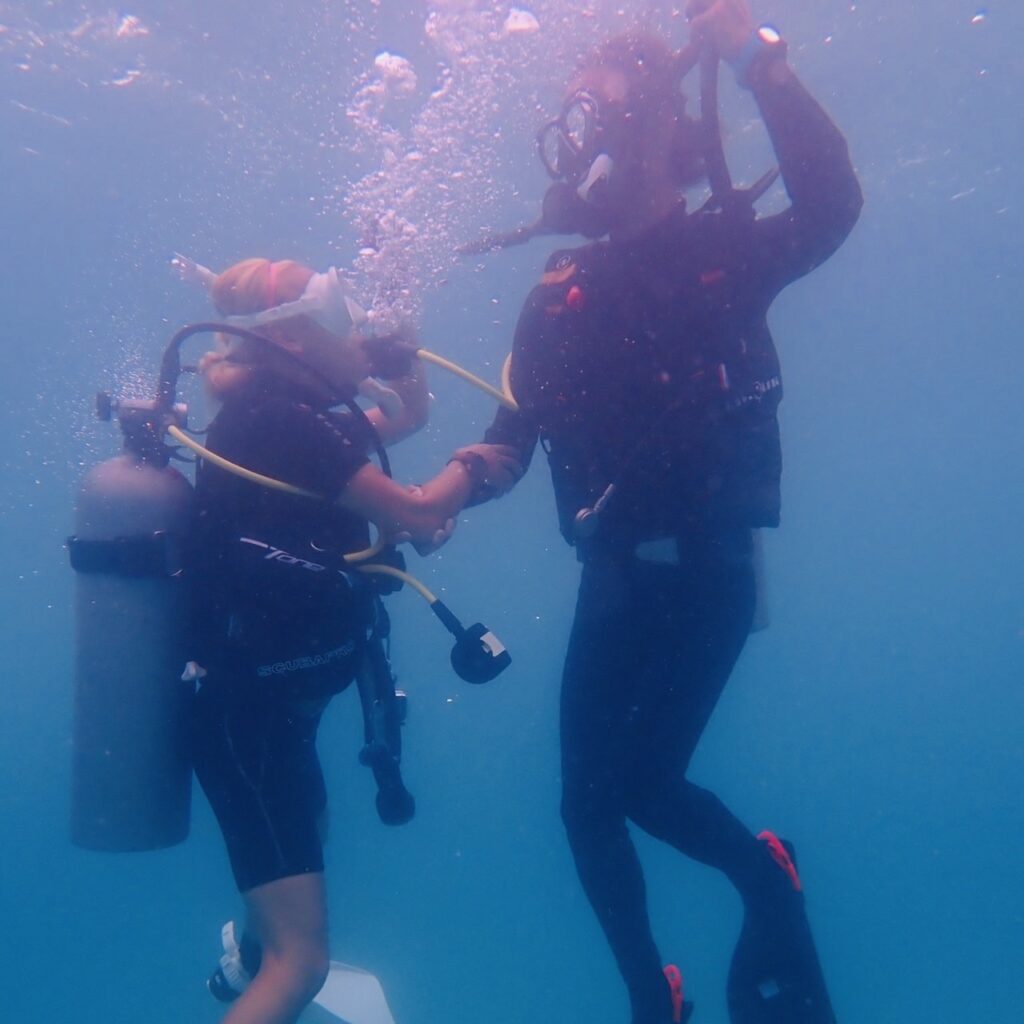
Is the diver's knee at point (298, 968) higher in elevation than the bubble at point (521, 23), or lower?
lower

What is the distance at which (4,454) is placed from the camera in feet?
80.2

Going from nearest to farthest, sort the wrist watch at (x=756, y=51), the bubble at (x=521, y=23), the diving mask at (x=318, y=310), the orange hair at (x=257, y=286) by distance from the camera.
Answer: the wrist watch at (x=756, y=51) < the diving mask at (x=318, y=310) < the orange hair at (x=257, y=286) < the bubble at (x=521, y=23)

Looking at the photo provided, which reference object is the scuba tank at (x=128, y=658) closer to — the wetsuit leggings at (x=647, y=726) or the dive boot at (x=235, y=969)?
the dive boot at (x=235, y=969)

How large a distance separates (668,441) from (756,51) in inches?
61.7

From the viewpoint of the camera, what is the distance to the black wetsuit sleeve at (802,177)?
128 inches

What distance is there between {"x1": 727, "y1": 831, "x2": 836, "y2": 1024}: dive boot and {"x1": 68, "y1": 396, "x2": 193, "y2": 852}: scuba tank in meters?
2.46

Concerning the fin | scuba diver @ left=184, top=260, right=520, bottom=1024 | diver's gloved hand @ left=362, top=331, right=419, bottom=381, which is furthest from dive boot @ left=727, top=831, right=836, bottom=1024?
the fin

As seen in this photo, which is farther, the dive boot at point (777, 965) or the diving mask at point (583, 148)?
the diving mask at point (583, 148)

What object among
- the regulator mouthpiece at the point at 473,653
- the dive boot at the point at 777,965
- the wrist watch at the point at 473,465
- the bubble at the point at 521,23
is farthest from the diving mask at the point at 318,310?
the bubble at the point at 521,23

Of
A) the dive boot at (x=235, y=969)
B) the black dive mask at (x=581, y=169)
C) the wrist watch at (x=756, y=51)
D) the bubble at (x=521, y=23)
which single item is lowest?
the dive boot at (x=235, y=969)

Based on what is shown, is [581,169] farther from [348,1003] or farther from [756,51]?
[348,1003]

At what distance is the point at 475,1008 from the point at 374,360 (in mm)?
21461

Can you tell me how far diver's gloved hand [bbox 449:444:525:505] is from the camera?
372 centimetres

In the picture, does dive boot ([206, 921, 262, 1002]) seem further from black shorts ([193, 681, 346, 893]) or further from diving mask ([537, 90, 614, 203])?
diving mask ([537, 90, 614, 203])
